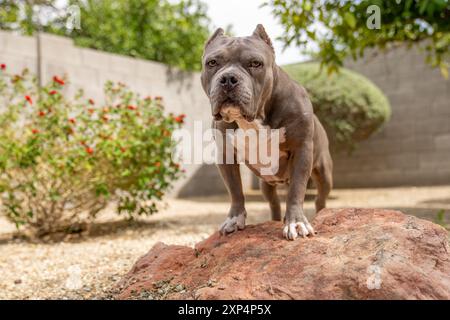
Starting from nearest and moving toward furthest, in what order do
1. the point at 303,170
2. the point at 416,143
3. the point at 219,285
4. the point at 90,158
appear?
the point at 219,285
the point at 303,170
the point at 90,158
the point at 416,143

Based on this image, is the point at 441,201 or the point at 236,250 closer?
the point at 236,250

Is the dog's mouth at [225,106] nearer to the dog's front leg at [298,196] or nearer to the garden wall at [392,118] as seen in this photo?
the dog's front leg at [298,196]

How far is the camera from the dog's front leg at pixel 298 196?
295 cm

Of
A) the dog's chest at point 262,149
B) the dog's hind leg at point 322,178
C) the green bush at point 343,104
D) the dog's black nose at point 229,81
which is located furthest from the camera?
the green bush at point 343,104

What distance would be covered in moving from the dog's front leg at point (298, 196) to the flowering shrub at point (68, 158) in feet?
10.9

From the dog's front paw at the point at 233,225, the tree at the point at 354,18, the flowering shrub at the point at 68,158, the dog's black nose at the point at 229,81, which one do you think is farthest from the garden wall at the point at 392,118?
the dog's black nose at the point at 229,81

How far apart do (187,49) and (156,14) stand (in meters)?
Result: 1.21

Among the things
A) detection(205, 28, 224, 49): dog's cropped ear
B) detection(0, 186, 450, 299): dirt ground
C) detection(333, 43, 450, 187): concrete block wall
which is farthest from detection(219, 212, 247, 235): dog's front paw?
detection(333, 43, 450, 187): concrete block wall

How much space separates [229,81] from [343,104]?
7.14 meters

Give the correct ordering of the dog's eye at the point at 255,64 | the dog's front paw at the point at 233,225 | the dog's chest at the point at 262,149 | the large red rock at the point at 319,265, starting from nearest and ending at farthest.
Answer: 1. the large red rock at the point at 319,265
2. the dog's eye at the point at 255,64
3. the dog's chest at the point at 262,149
4. the dog's front paw at the point at 233,225

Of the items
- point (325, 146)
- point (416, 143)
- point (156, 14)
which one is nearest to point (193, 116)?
point (156, 14)

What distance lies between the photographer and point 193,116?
1145cm

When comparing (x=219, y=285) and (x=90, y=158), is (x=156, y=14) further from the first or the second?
(x=219, y=285)

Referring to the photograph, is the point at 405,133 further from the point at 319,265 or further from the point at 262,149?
the point at 319,265
